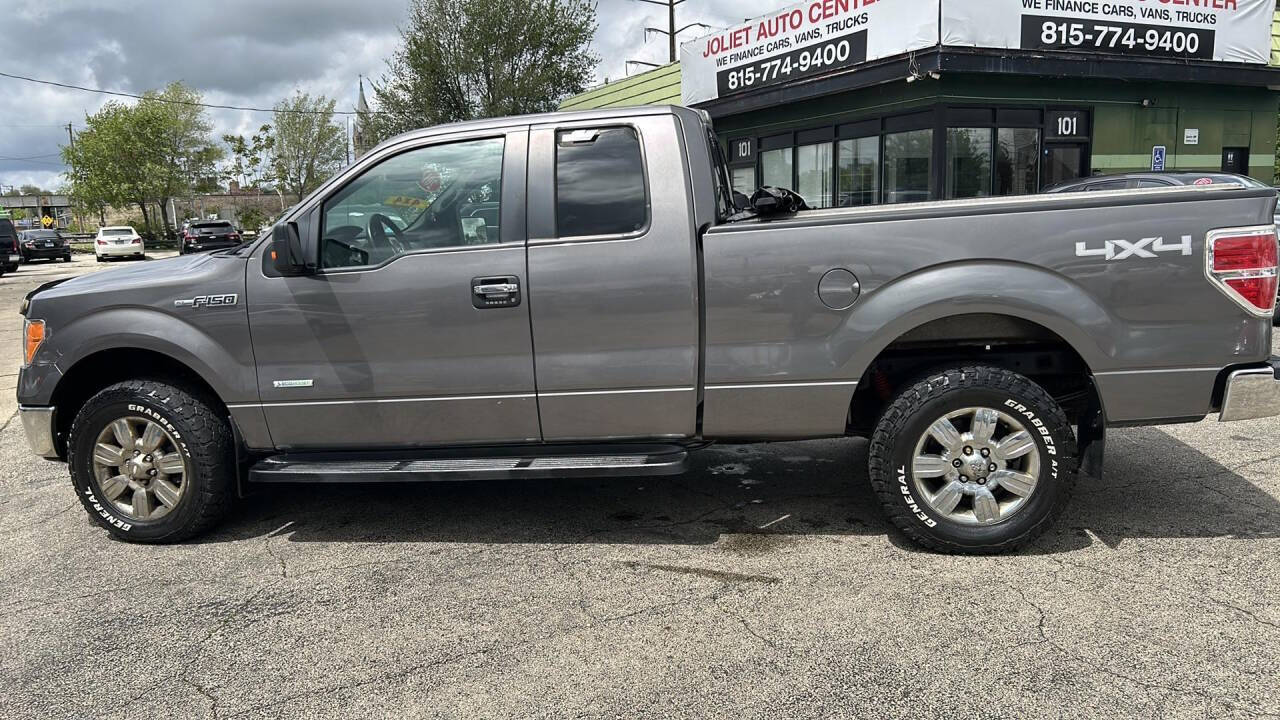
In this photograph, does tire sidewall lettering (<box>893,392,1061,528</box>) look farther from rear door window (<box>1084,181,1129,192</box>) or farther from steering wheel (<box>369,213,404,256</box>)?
rear door window (<box>1084,181,1129,192</box>)

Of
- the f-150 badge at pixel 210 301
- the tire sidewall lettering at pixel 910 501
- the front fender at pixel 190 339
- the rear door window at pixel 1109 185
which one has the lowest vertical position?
the tire sidewall lettering at pixel 910 501

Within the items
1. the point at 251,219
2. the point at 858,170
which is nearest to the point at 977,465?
the point at 858,170

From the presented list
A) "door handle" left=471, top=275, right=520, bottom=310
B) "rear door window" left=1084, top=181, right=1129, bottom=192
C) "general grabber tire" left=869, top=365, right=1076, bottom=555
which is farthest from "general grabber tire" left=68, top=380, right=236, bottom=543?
"rear door window" left=1084, top=181, right=1129, bottom=192

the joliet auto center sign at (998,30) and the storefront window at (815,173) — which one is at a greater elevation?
the joliet auto center sign at (998,30)

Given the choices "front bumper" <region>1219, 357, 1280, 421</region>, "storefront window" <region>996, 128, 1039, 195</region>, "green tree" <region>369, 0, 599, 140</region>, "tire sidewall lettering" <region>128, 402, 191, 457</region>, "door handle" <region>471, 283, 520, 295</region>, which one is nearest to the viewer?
"front bumper" <region>1219, 357, 1280, 421</region>

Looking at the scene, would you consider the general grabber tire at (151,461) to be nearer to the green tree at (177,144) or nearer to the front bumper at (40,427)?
the front bumper at (40,427)

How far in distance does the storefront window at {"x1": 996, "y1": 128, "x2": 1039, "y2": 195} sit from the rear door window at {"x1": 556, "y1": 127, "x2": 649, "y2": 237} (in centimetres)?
1345

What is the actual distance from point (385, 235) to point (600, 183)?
3.43 ft

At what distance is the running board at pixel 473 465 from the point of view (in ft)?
13.3

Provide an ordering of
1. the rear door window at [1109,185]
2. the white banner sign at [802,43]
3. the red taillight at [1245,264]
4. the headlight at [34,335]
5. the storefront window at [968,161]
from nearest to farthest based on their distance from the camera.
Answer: the red taillight at [1245,264], the headlight at [34,335], the rear door window at [1109,185], the white banner sign at [802,43], the storefront window at [968,161]

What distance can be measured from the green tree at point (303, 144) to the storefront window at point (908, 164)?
146 ft

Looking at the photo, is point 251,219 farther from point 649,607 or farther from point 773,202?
point 649,607

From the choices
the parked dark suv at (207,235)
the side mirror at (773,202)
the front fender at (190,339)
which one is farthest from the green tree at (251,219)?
the side mirror at (773,202)

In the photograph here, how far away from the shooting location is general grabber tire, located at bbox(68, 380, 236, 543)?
4348mm
